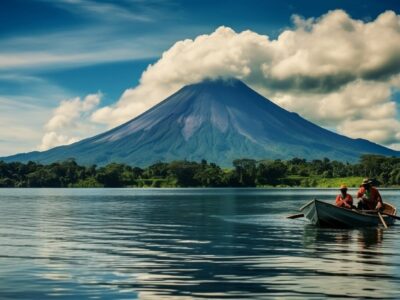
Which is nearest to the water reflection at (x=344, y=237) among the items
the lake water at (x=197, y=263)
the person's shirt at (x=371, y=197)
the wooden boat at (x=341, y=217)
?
the lake water at (x=197, y=263)

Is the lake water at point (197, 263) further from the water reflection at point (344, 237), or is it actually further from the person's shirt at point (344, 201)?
the person's shirt at point (344, 201)

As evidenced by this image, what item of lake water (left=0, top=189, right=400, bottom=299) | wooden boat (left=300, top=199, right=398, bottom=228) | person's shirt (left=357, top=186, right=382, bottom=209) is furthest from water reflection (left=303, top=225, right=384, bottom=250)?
person's shirt (left=357, top=186, right=382, bottom=209)

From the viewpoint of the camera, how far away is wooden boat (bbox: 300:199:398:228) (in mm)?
41594

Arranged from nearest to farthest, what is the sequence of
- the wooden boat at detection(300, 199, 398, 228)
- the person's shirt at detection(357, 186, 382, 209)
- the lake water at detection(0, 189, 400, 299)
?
the lake water at detection(0, 189, 400, 299) < the wooden boat at detection(300, 199, 398, 228) < the person's shirt at detection(357, 186, 382, 209)

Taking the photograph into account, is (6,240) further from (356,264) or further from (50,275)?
(356,264)

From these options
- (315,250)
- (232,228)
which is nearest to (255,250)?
(315,250)

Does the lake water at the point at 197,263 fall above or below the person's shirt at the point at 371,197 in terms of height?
below

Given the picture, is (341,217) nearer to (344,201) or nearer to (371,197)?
(344,201)

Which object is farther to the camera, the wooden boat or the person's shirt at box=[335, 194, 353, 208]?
the person's shirt at box=[335, 194, 353, 208]

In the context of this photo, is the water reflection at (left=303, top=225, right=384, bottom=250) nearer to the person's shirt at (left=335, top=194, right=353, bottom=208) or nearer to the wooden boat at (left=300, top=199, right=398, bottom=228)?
the wooden boat at (left=300, top=199, right=398, bottom=228)

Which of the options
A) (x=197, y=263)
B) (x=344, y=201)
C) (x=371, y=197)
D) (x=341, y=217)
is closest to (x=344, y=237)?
(x=341, y=217)

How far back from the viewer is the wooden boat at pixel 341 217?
41594mm

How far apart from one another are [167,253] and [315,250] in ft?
21.1

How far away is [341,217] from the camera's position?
42062 millimetres
